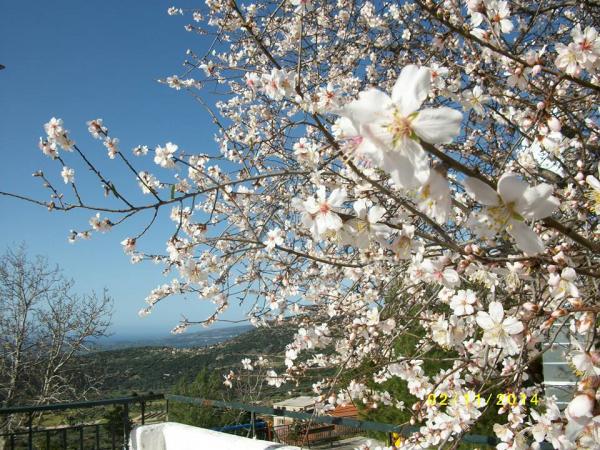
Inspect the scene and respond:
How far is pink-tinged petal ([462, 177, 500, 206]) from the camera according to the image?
2.17 ft

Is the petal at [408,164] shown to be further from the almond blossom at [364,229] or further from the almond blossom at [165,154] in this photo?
the almond blossom at [165,154]

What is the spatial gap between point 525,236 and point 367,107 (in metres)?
0.32

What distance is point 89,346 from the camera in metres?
13.4

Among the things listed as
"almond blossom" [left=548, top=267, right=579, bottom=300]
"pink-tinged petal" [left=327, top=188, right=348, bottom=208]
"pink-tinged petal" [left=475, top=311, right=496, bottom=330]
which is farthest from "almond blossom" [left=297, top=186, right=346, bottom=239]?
"pink-tinged petal" [left=475, top=311, right=496, bottom=330]

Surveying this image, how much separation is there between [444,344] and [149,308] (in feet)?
8.76

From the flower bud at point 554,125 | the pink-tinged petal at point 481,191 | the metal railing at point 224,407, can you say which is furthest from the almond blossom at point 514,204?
the metal railing at point 224,407

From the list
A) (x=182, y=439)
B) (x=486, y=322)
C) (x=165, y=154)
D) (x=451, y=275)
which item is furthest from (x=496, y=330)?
(x=182, y=439)

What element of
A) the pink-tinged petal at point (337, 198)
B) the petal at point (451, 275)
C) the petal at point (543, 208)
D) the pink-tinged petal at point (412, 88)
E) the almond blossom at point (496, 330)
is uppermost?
the pink-tinged petal at point (412, 88)

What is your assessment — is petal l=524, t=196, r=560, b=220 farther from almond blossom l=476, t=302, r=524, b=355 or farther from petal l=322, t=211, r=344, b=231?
almond blossom l=476, t=302, r=524, b=355

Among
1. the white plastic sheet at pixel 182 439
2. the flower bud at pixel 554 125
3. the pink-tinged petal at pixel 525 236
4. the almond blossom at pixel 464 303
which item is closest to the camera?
the pink-tinged petal at pixel 525 236

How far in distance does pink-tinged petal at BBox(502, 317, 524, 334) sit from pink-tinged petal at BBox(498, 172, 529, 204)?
0.57 meters

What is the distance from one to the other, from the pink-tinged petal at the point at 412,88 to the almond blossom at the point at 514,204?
0.14 m

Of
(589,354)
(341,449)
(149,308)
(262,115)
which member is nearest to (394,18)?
(262,115)

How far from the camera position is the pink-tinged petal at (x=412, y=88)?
23.6 inches
